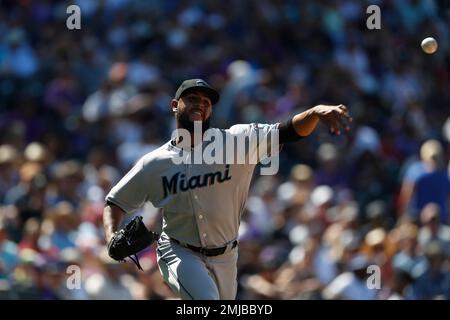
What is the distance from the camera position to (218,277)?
7.51 m

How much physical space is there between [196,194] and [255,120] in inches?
250

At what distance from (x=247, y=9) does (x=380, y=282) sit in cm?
627

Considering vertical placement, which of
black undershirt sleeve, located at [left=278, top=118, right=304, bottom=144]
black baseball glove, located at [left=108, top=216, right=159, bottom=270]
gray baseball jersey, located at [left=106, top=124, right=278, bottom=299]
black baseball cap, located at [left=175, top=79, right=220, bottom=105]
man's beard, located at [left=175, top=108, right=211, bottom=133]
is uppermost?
black baseball cap, located at [left=175, top=79, right=220, bottom=105]

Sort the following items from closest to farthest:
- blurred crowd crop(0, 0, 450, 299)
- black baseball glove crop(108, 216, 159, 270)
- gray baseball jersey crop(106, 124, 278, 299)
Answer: black baseball glove crop(108, 216, 159, 270), gray baseball jersey crop(106, 124, 278, 299), blurred crowd crop(0, 0, 450, 299)

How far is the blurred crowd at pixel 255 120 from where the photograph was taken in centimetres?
1091

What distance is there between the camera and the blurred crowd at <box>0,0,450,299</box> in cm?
1091

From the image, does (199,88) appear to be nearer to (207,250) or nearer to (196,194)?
(196,194)

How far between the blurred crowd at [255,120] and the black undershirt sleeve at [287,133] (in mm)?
3431

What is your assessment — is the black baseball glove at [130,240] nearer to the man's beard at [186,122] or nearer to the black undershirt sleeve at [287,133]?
the man's beard at [186,122]

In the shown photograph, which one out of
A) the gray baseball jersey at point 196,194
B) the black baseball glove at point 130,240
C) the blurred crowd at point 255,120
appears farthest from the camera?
the blurred crowd at point 255,120

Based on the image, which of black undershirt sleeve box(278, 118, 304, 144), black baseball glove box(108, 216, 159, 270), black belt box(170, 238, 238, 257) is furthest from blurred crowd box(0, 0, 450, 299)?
black undershirt sleeve box(278, 118, 304, 144)

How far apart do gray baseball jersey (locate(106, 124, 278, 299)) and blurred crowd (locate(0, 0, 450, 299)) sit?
9.04 feet

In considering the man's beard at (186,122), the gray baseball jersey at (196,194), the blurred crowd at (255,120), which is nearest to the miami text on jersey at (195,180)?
the gray baseball jersey at (196,194)

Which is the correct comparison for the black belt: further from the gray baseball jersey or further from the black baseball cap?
the black baseball cap
